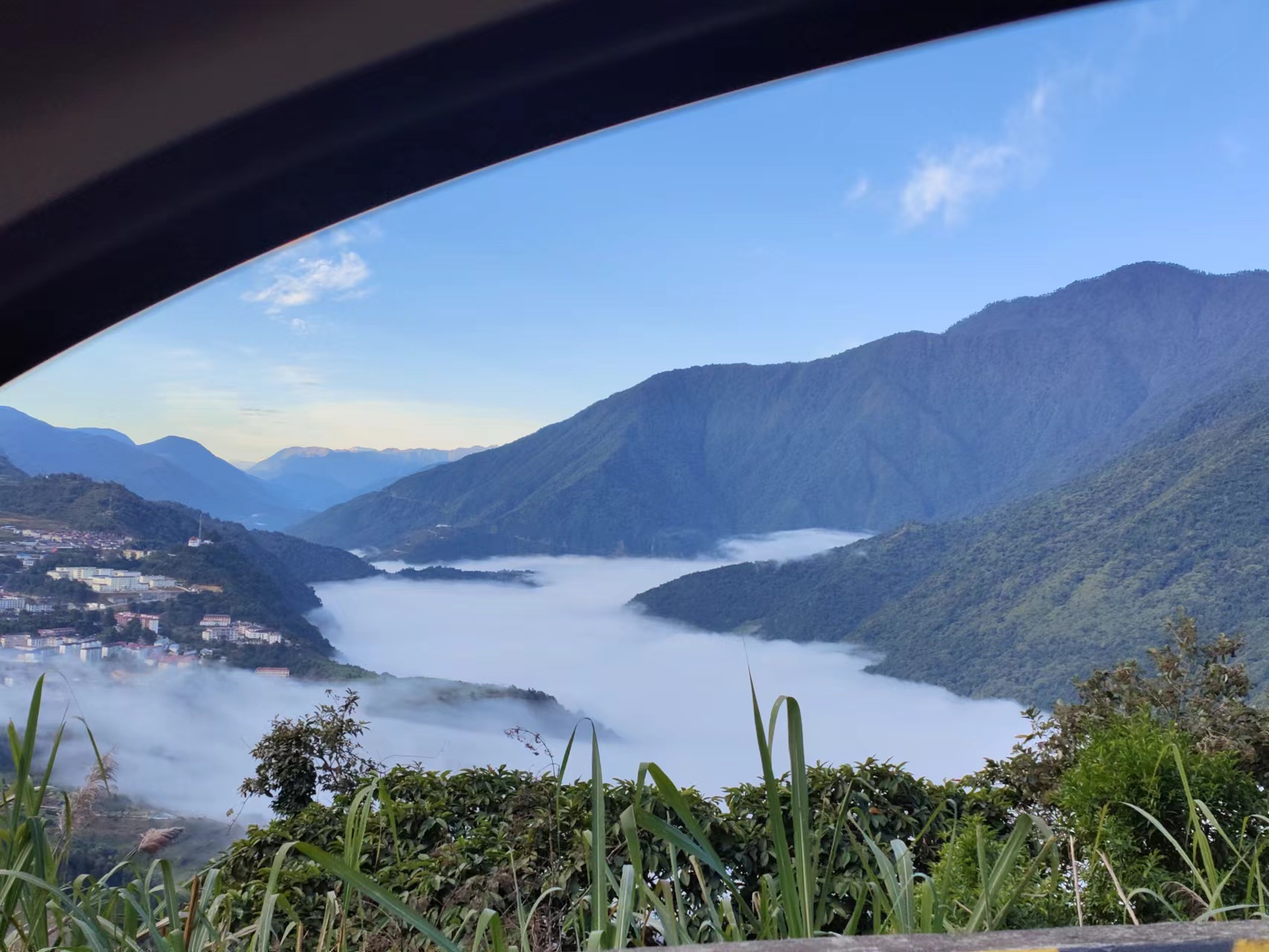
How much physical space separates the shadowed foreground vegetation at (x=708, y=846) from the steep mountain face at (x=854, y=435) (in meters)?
5.53

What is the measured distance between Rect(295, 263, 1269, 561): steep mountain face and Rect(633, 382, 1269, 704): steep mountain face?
0.53 metres

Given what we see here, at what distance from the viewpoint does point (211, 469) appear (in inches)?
260

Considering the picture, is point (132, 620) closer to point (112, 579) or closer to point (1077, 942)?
point (112, 579)

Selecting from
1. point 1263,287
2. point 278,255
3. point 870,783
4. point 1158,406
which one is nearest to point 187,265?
point 278,255

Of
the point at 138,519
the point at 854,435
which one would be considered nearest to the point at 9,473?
the point at 138,519

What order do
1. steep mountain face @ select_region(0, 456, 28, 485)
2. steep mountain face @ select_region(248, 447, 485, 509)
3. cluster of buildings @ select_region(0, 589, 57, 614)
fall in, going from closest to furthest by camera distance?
cluster of buildings @ select_region(0, 589, 57, 614)
steep mountain face @ select_region(0, 456, 28, 485)
steep mountain face @ select_region(248, 447, 485, 509)

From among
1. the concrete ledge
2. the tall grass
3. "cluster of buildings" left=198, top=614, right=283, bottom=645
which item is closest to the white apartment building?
"cluster of buildings" left=198, top=614, right=283, bottom=645

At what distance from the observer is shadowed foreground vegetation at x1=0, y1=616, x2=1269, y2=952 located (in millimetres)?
722

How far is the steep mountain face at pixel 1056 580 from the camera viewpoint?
770 cm

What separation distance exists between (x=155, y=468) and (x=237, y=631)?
1.93 metres

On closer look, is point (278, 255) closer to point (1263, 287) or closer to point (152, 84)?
point (152, 84)

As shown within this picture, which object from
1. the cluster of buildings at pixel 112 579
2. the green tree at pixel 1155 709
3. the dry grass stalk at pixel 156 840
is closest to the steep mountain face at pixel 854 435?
the cluster of buildings at pixel 112 579

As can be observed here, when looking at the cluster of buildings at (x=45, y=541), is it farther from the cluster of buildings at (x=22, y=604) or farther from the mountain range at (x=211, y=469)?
the mountain range at (x=211, y=469)

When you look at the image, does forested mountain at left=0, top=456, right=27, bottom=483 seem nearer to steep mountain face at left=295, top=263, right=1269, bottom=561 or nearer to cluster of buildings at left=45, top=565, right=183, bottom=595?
cluster of buildings at left=45, top=565, right=183, bottom=595
